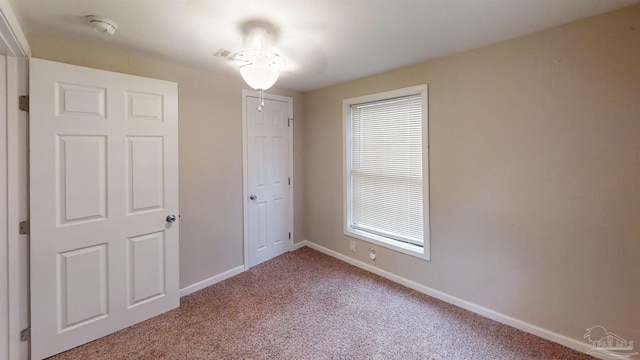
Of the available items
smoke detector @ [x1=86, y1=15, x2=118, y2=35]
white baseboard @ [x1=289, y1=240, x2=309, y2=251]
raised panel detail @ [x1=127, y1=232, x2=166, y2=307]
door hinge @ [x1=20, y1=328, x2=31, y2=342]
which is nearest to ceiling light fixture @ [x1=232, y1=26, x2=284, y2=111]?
smoke detector @ [x1=86, y1=15, x2=118, y2=35]

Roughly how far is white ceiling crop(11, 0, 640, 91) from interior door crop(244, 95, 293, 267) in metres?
1.05

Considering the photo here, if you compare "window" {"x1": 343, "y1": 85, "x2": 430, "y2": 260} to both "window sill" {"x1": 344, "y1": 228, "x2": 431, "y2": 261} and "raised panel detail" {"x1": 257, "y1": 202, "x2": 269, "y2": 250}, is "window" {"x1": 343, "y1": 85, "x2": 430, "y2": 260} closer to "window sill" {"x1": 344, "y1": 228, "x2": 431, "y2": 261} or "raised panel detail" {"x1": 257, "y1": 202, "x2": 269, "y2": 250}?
"window sill" {"x1": 344, "y1": 228, "x2": 431, "y2": 261}

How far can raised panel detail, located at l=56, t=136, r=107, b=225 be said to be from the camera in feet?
6.18

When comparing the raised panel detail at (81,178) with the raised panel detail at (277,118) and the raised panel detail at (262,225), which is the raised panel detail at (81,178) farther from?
the raised panel detail at (277,118)

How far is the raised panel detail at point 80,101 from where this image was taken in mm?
1857

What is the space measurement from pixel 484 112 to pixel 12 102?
10.8ft

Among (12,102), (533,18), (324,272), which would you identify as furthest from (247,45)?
(324,272)

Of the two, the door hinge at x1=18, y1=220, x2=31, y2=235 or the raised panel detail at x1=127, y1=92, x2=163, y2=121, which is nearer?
the door hinge at x1=18, y1=220, x2=31, y2=235

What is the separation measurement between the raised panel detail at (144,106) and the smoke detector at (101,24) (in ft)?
1.50

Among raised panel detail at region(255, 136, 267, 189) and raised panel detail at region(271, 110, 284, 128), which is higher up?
raised panel detail at region(271, 110, 284, 128)

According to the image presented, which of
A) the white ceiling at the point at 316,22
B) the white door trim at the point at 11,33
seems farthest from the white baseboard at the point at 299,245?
the white door trim at the point at 11,33

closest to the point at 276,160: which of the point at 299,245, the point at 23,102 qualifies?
the point at 299,245

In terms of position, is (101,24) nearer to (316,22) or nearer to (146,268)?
(316,22)

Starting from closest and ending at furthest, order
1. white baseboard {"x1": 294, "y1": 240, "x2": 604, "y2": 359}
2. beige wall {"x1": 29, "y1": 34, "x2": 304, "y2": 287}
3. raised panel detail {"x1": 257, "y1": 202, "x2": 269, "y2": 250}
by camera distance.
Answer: white baseboard {"x1": 294, "y1": 240, "x2": 604, "y2": 359}, beige wall {"x1": 29, "y1": 34, "x2": 304, "y2": 287}, raised panel detail {"x1": 257, "y1": 202, "x2": 269, "y2": 250}
